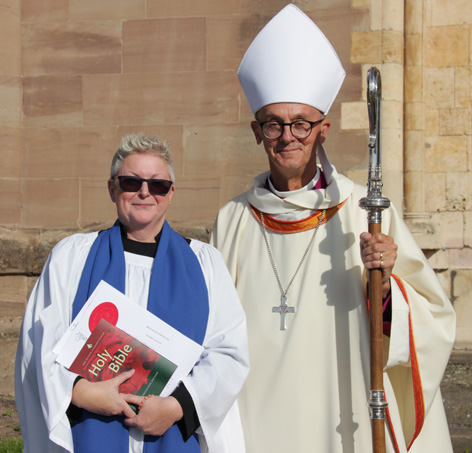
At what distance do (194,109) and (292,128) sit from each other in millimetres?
2700

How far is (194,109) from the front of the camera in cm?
562

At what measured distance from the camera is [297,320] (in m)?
3.01

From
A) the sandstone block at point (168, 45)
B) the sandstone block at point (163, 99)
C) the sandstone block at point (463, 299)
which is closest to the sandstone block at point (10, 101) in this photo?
the sandstone block at point (163, 99)

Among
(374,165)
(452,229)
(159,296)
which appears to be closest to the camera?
(159,296)

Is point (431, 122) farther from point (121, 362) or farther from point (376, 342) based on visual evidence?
point (121, 362)

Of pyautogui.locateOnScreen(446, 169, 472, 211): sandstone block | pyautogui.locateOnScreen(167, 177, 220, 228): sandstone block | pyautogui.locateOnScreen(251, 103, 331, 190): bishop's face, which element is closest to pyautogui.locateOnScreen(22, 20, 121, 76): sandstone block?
pyautogui.locateOnScreen(167, 177, 220, 228): sandstone block

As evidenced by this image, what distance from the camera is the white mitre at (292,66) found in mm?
3115

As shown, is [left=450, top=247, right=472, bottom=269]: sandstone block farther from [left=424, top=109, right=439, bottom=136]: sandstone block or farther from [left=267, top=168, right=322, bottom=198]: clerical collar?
[left=267, top=168, right=322, bottom=198]: clerical collar

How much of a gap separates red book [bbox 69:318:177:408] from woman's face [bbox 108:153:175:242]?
1.25 feet

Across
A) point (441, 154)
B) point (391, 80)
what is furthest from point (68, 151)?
point (441, 154)

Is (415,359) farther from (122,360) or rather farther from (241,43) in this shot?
(241,43)

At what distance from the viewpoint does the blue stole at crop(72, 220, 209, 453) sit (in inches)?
97.7

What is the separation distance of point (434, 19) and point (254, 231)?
352 centimetres

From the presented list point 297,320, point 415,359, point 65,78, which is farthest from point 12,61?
point 415,359
